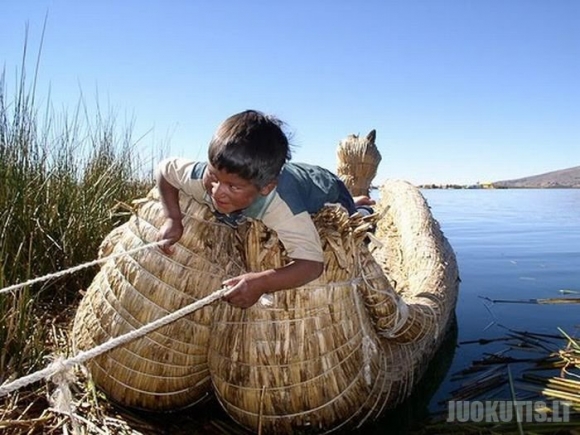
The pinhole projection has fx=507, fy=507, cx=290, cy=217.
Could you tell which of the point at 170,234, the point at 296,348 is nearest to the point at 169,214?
the point at 170,234

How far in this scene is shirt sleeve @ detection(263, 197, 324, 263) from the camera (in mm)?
1742

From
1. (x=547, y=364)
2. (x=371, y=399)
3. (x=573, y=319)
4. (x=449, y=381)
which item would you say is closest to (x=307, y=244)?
(x=371, y=399)

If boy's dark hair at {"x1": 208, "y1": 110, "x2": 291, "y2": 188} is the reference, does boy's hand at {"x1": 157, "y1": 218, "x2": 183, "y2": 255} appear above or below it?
below

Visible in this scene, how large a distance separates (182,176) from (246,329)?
0.63 meters

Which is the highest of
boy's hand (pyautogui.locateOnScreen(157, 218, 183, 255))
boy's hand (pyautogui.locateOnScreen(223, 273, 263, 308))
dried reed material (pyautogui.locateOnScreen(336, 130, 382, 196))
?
dried reed material (pyautogui.locateOnScreen(336, 130, 382, 196))

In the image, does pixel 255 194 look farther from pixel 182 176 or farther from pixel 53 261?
pixel 53 261

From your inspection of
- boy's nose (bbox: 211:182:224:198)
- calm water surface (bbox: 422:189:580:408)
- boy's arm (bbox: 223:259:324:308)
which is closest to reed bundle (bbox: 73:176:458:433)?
boy's arm (bbox: 223:259:324:308)

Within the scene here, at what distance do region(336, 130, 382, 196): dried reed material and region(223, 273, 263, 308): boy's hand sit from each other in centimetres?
289

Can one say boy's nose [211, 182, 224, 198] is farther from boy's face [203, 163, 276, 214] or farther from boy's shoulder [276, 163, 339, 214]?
boy's shoulder [276, 163, 339, 214]

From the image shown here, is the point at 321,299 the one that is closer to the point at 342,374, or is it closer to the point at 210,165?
the point at 342,374

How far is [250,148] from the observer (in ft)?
5.34

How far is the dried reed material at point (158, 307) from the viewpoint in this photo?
1.92 meters

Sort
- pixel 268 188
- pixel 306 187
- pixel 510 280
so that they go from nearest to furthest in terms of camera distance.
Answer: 1. pixel 268 188
2. pixel 306 187
3. pixel 510 280

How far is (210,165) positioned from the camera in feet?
5.61
